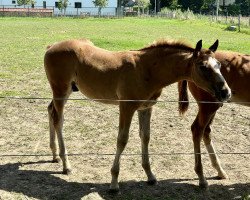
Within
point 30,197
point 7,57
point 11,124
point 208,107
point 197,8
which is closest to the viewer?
point 30,197

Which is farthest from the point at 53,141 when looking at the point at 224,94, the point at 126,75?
the point at 224,94

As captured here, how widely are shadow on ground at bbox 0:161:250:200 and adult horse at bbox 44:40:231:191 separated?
200 mm

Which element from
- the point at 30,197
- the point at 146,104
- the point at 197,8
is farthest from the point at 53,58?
the point at 197,8

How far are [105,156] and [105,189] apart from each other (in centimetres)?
123

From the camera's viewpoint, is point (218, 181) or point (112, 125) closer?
point (218, 181)

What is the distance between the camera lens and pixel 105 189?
19.0 ft

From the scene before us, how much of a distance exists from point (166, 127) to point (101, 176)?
271 cm

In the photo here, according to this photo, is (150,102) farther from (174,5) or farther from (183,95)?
(174,5)

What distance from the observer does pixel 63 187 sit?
19.0 feet

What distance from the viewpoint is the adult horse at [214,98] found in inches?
237

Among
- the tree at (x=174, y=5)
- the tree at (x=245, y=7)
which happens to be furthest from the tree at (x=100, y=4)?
the tree at (x=245, y=7)

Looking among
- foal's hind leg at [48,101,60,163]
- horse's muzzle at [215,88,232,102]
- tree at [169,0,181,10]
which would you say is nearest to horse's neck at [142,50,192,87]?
horse's muzzle at [215,88,232,102]

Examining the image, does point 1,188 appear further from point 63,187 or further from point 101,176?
point 101,176

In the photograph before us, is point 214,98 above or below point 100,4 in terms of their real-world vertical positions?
below
